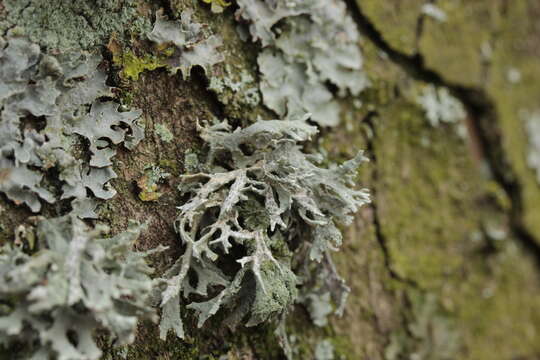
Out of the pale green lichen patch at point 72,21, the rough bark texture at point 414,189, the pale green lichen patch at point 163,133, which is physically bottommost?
the rough bark texture at point 414,189

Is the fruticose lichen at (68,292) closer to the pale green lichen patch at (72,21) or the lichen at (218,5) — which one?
the pale green lichen patch at (72,21)

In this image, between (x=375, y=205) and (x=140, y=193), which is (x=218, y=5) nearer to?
(x=140, y=193)

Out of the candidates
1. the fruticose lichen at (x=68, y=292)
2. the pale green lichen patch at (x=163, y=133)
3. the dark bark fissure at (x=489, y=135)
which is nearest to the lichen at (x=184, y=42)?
the pale green lichen patch at (x=163, y=133)

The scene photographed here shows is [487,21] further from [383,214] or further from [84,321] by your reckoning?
[84,321]

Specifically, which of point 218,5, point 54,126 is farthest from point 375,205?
point 54,126

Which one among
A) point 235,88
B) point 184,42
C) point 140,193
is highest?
point 184,42

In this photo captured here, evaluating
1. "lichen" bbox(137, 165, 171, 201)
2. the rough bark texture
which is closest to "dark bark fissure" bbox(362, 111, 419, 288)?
the rough bark texture

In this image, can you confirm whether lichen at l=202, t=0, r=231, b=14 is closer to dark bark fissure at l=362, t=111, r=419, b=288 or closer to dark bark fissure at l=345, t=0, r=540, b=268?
dark bark fissure at l=362, t=111, r=419, b=288
